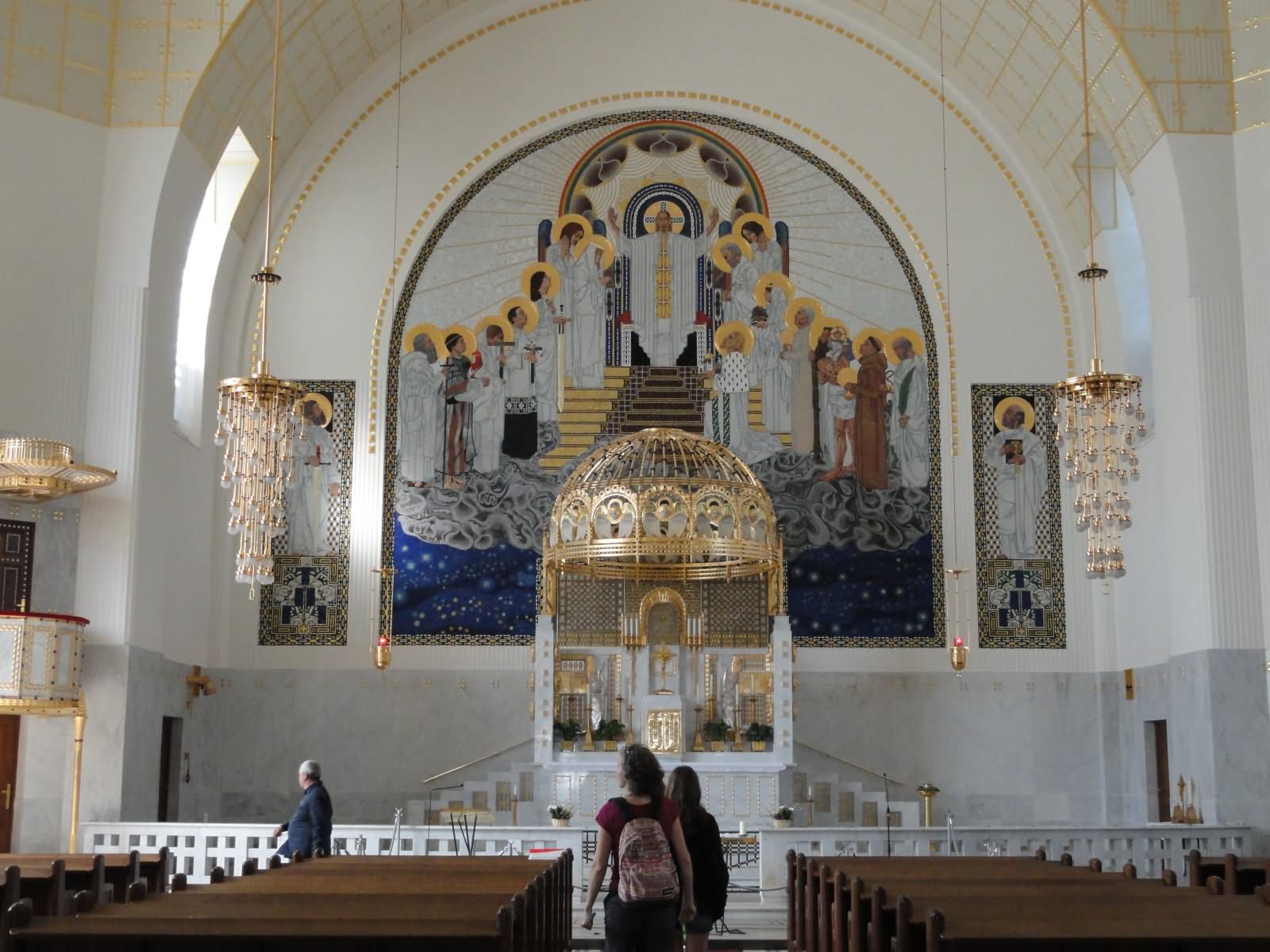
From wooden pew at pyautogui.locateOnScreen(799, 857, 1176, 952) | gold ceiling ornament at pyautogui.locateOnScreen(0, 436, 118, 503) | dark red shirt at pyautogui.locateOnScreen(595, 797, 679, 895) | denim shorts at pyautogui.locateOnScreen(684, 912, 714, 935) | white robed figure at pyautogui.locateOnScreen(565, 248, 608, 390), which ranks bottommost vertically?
denim shorts at pyautogui.locateOnScreen(684, 912, 714, 935)

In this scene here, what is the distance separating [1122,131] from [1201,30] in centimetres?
146

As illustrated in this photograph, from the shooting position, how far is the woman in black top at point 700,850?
27.1ft

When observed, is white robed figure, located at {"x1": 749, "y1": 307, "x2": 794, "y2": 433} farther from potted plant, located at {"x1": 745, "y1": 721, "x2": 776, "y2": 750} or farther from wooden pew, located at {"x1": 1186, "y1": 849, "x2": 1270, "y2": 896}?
wooden pew, located at {"x1": 1186, "y1": 849, "x2": 1270, "y2": 896}

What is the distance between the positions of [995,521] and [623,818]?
13933 mm

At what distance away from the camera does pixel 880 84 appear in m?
21.8

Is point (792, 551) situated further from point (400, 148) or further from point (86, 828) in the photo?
point (86, 828)

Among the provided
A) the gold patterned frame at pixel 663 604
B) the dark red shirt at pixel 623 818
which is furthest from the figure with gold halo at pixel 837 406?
the dark red shirt at pixel 623 818

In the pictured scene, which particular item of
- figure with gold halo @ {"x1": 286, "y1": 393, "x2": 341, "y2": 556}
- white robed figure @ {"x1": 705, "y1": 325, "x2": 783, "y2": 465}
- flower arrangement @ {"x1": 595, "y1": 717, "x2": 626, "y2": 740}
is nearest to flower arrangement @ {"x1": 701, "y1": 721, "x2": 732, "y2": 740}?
flower arrangement @ {"x1": 595, "y1": 717, "x2": 626, "y2": 740}

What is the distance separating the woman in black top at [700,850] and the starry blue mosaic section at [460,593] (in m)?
12.0

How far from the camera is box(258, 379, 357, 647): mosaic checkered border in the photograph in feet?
66.7

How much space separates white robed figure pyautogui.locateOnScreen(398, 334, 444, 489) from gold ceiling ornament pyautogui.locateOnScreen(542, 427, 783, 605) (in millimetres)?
2380

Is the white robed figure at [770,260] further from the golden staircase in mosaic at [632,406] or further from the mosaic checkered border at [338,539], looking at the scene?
the mosaic checkered border at [338,539]

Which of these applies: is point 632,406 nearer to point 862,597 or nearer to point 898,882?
point 862,597

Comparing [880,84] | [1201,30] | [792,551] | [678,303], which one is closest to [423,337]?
[678,303]
